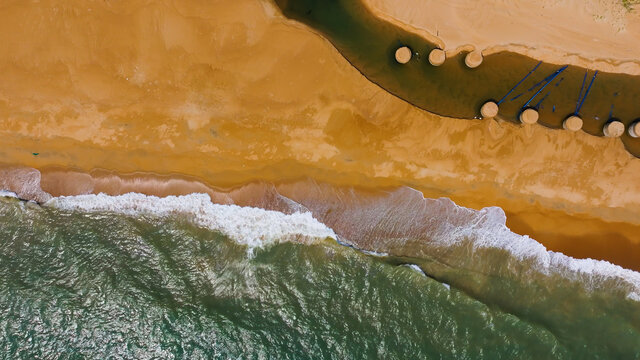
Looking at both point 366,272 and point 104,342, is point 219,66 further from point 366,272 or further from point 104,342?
point 104,342

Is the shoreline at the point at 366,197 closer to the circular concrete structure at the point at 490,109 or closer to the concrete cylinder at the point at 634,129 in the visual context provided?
the circular concrete structure at the point at 490,109

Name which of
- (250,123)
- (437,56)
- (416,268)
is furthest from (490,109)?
(250,123)

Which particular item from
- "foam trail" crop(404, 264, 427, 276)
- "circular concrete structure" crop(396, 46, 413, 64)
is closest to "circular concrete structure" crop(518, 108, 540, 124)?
"circular concrete structure" crop(396, 46, 413, 64)

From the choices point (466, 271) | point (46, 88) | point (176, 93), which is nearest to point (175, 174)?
point (176, 93)

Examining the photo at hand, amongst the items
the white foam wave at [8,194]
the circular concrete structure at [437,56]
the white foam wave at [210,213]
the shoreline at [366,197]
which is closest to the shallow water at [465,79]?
the circular concrete structure at [437,56]

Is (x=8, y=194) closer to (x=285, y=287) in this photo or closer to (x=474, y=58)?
(x=285, y=287)

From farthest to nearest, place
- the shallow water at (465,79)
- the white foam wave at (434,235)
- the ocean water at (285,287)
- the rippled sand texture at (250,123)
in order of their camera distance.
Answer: the shallow water at (465,79), the white foam wave at (434,235), the rippled sand texture at (250,123), the ocean water at (285,287)

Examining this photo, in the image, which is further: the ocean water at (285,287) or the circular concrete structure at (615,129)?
the circular concrete structure at (615,129)
